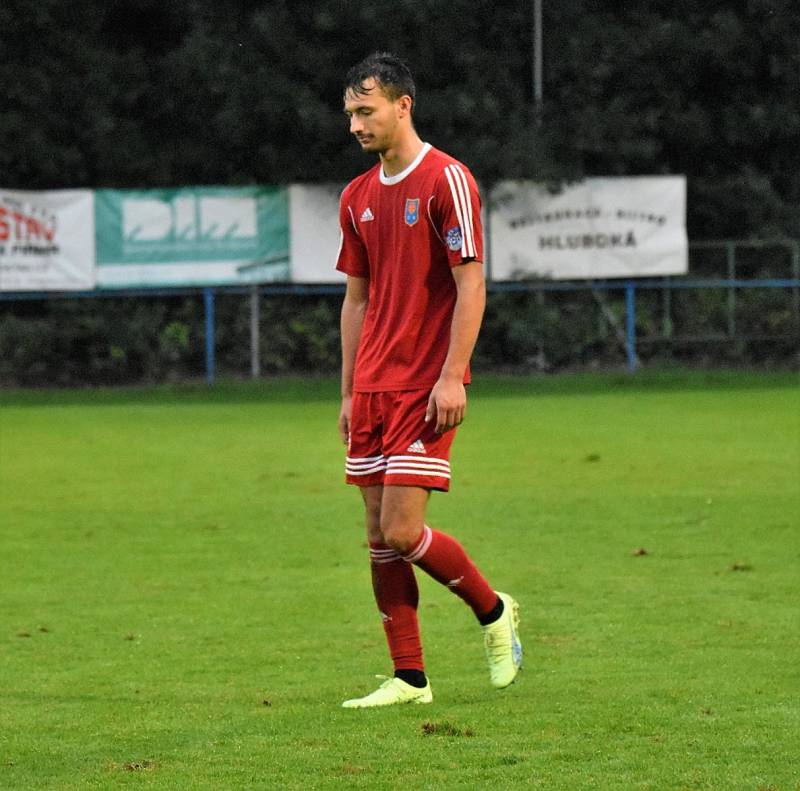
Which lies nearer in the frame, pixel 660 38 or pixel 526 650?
pixel 526 650

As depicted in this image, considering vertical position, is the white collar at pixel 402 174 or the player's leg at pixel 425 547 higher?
the white collar at pixel 402 174

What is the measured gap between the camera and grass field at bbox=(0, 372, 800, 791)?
5230 millimetres

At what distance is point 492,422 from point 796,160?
45.1 ft

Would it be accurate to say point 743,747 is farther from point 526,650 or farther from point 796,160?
point 796,160

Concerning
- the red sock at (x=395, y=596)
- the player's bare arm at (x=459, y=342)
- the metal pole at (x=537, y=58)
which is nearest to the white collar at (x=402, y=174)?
the player's bare arm at (x=459, y=342)

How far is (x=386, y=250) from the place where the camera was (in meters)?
6.16

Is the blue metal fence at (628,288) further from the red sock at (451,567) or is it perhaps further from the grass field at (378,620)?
the red sock at (451,567)

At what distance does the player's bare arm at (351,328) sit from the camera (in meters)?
6.44

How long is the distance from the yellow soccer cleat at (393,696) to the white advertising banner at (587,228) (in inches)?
847

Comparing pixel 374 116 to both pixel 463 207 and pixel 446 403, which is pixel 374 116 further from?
pixel 446 403

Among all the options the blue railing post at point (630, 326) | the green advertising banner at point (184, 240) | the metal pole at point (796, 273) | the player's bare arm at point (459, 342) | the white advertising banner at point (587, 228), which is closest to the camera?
the player's bare arm at point (459, 342)

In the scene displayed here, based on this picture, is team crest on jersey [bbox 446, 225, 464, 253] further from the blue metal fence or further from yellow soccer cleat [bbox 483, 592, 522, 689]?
the blue metal fence

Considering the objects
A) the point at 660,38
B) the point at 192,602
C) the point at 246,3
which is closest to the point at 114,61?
the point at 246,3

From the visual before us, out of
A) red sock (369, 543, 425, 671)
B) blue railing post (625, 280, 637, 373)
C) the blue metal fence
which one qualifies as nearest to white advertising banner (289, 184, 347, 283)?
the blue metal fence
